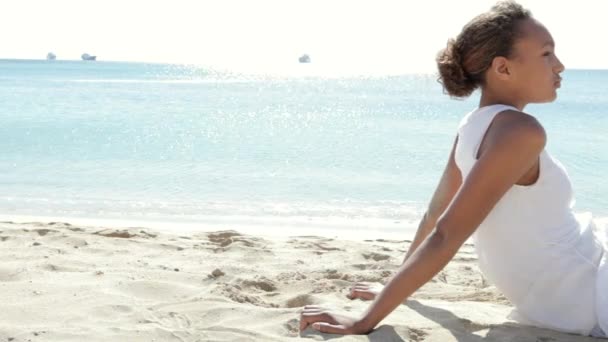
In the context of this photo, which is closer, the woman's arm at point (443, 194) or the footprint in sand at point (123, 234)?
the woman's arm at point (443, 194)

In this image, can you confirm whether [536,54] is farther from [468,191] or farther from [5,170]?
[5,170]

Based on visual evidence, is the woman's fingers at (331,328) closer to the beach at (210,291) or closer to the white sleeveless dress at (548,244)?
the beach at (210,291)

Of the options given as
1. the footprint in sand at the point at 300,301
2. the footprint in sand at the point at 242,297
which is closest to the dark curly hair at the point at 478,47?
the footprint in sand at the point at 300,301

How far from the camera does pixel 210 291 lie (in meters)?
3.46

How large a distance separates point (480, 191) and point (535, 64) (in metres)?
0.48

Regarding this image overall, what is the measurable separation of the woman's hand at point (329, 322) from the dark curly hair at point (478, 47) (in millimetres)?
886

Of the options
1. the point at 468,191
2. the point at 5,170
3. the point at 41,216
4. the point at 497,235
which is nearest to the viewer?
the point at 468,191

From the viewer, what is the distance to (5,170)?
1144cm

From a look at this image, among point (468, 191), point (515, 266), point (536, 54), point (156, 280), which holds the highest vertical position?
point (536, 54)

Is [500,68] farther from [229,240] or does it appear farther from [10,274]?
[229,240]

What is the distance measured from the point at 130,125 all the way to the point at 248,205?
1214cm

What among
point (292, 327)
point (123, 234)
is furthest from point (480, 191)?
point (123, 234)

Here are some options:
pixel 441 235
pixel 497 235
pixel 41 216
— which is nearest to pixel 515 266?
pixel 497 235

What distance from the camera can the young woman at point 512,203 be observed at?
2342 millimetres
